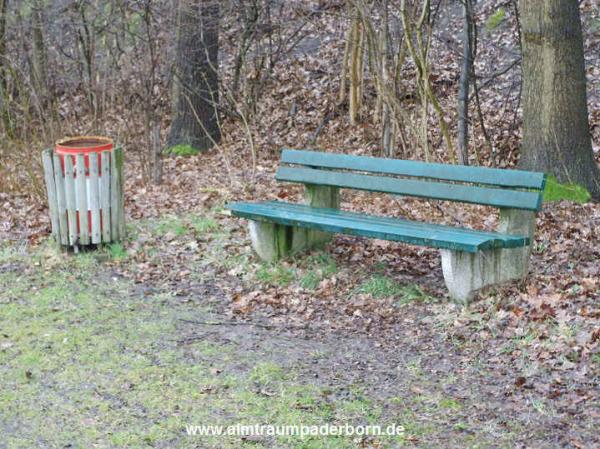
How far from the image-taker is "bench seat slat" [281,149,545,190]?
5.81m

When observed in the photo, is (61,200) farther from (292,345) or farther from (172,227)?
(292,345)

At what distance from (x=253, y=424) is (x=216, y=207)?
179 inches

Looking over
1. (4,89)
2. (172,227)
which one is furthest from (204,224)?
(4,89)

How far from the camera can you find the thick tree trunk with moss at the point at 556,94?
787 centimetres

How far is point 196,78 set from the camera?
41.3ft

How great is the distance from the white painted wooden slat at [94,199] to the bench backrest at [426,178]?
1.52 metres

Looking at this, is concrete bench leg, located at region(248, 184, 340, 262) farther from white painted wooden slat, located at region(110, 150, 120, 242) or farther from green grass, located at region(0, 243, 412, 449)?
white painted wooden slat, located at region(110, 150, 120, 242)

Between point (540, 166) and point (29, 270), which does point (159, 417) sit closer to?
point (29, 270)

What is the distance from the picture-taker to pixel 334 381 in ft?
15.8

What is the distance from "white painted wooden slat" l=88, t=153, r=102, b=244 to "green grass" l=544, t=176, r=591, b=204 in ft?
13.0

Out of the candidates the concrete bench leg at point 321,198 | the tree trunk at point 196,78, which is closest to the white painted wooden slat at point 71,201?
the concrete bench leg at point 321,198

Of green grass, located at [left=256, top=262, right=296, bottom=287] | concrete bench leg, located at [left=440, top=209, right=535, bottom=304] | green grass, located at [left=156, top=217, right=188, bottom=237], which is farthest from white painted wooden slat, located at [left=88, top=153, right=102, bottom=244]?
concrete bench leg, located at [left=440, top=209, right=535, bottom=304]

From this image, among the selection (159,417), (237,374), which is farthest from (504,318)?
(159,417)

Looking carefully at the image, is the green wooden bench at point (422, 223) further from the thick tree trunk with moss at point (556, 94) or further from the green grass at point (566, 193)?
the thick tree trunk with moss at point (556, 94)
